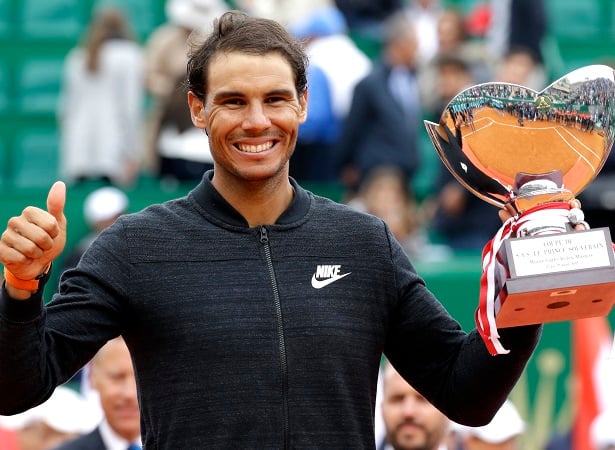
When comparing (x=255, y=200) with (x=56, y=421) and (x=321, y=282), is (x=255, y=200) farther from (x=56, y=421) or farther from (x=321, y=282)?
(x=56, y=421)

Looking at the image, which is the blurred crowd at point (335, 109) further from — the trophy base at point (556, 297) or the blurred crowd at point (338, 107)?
the trophy base at point (556, 297)

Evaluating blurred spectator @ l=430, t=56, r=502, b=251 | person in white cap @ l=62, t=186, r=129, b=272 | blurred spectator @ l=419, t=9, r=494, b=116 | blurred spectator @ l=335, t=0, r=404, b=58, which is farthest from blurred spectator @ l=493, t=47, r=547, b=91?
person in white cap @ l=62, t=186, r=129, b=272

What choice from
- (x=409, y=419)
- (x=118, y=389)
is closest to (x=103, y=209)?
(x=118, y=389)

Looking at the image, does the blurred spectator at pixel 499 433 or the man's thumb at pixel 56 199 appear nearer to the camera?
the man's thumb at pixel 56 199

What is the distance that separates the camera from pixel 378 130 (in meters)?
9.21

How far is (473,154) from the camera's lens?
3240 millimetres

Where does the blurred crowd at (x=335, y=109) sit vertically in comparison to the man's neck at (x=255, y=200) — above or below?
above

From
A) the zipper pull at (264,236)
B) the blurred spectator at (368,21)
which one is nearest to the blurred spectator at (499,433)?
the zipper pull at (264,236)

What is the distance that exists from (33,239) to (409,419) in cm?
306

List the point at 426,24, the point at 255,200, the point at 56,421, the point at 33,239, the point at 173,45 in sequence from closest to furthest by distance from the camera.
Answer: the point at 33,239 < the point at 255,200 < the point at 56,421 < the point at 173,45 < the point at 426,24

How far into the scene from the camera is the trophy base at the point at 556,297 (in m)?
2.89

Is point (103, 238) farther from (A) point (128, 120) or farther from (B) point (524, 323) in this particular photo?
(A) point (128, 120)

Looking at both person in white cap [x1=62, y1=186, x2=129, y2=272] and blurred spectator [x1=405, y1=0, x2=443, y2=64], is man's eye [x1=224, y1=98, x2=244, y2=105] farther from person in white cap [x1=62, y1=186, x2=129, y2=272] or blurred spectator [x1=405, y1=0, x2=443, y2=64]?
blurred spectator [x1=405, y1=0, x2=443, y2=64]

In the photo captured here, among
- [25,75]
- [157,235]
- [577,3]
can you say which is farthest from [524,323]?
[577,3]
